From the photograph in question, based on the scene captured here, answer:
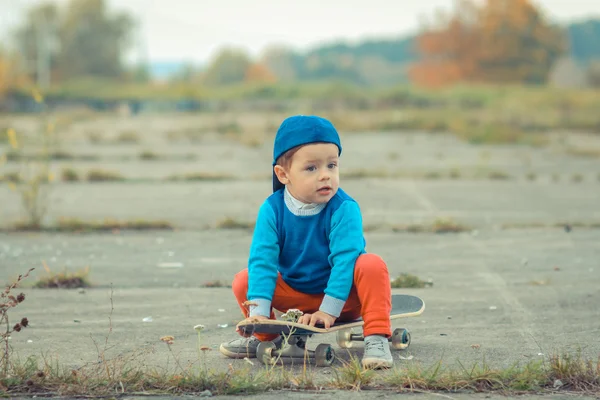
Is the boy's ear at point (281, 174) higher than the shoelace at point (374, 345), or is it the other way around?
the boy's ear at point (281, 174)

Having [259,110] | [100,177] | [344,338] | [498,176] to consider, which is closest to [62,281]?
[344,338]

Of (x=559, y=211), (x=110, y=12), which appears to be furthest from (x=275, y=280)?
(x=110, y=12)

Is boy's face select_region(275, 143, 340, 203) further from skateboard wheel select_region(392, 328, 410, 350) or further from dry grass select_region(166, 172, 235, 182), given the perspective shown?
dry grass select_region(166, 172, 235, 182)

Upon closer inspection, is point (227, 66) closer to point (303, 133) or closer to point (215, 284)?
point (215, 284)

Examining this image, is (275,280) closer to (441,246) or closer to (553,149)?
(441,246)

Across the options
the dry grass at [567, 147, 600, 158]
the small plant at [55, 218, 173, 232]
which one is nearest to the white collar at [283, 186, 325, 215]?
the small plant at [55, 218, 173, 232]

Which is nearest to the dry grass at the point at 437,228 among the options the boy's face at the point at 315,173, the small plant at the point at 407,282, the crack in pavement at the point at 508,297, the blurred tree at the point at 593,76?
the crack in pavement at the point at 508,297

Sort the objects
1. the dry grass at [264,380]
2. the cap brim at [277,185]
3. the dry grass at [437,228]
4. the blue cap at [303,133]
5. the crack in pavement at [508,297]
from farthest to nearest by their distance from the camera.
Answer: the dry grass at [437,228]
the crack in pavement at [508,297]
the cap brim at [277,185]
the blue cap at [303,133]
the dry grass at [264,380]

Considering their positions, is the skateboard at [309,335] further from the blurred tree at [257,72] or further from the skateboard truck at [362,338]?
the blurred tree at [257,72]

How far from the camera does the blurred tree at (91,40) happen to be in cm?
8169

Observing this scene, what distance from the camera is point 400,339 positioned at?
4445 mm

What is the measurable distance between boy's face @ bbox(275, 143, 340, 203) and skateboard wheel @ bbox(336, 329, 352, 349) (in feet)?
2.06

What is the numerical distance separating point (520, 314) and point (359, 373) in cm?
186

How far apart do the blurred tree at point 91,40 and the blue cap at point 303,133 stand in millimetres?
79225
